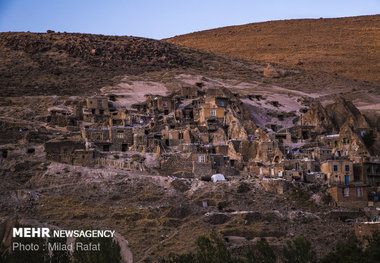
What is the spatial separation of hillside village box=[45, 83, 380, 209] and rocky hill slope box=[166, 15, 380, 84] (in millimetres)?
53245

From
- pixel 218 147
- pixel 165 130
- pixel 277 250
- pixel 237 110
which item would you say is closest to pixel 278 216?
pixel 277 250

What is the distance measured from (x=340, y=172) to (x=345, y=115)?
1911 cm

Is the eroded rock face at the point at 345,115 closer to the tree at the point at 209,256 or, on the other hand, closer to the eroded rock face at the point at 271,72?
the tree at the point at 209,256

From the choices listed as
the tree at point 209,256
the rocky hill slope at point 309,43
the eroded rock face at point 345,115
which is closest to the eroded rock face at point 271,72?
→ the rocky hill slope at point 309,43

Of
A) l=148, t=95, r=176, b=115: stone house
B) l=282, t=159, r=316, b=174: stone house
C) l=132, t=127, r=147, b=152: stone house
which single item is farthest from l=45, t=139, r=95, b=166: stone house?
l=282, t=159, r=316, b=174: stone house

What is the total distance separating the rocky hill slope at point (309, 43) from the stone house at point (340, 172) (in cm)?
6537

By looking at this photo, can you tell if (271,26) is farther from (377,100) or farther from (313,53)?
(377,100)

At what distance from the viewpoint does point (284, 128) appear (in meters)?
81.6

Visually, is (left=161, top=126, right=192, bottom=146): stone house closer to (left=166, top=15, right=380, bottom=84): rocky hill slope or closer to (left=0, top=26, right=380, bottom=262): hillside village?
(left=0, top=26, right=380, bottom=262): hillside village

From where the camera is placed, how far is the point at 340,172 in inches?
2591

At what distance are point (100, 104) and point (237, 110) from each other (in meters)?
15.1

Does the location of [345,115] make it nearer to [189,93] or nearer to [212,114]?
[212,114]

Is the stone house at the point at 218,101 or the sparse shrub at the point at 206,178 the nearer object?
the sparse shrub at the point at 206,178

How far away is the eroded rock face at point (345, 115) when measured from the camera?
8126cm
